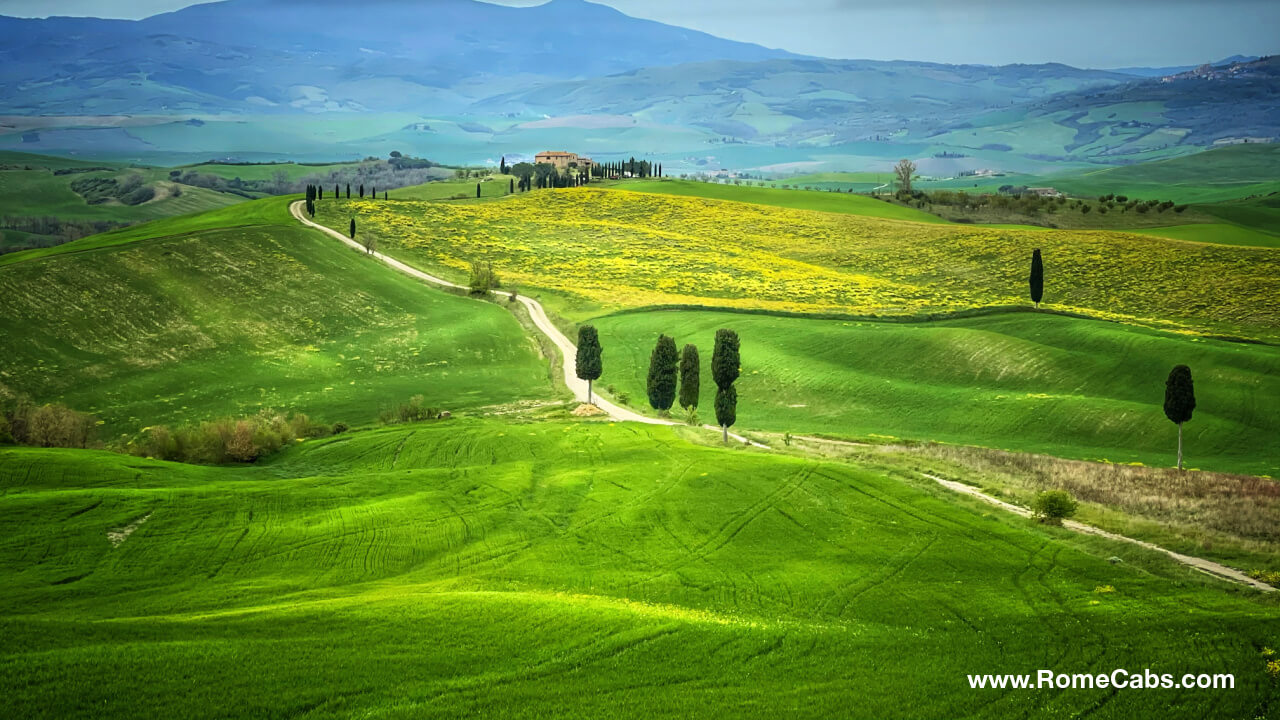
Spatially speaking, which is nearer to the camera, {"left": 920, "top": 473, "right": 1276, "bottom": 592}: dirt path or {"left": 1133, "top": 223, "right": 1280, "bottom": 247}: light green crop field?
{"left": 920, "top": 473, "right": 1276, "bottom": 592}: dirt path

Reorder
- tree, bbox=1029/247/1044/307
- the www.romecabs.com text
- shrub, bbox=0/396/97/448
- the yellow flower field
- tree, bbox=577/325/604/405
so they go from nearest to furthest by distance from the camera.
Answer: the www.romecabs.com text → shrub, bbox=0/396/97/448 → tree, bbox=577/325/604/405 → tree, bbox=1029/247/1044/307 → the yellow flower field

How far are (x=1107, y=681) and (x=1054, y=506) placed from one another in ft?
59.2

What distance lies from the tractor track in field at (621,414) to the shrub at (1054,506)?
57cm

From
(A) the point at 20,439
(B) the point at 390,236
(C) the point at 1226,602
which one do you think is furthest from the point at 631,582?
(B) the point at 390,236

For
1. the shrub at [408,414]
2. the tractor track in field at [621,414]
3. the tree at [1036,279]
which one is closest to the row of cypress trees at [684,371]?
the tractor track in field at [621,414]

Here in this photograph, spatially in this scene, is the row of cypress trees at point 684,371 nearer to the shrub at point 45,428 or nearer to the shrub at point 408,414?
the shrub at point 408,414

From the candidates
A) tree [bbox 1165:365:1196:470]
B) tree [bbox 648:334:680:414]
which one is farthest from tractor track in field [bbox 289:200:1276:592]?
tree [bbox 1165:365:1196:470]

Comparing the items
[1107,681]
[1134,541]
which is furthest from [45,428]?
[1134,541]

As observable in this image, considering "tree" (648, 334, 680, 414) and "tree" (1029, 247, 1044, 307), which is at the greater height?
"tree" (1029, 247, 1044, 307)

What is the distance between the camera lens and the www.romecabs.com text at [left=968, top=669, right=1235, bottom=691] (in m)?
21.5

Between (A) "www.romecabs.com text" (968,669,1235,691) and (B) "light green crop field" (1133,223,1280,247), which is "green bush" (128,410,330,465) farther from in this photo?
(B) "light green crop field" (1133,223,1280,247)

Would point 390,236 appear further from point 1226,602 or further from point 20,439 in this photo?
point 1226,602

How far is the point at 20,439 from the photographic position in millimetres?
52125

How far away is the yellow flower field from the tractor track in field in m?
5.58
